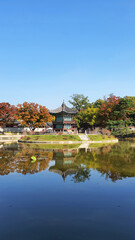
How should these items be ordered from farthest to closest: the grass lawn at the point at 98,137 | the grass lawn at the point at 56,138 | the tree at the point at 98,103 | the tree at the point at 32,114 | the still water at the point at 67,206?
the tree at the point at 98,103 → the tree at the point at 32,114 → the grass lawn at the point at 98,137 → the grass lawn at the point at 56,138 → the still water at the point at 67,206

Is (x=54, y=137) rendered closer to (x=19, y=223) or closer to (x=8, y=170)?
(x=8, y=170)

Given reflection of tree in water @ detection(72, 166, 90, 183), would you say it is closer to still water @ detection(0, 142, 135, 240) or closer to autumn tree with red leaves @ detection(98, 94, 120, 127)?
still water @ detection(0, 142, 135, 240)

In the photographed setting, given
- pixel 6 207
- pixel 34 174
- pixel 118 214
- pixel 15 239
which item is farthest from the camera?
pixel 34 174

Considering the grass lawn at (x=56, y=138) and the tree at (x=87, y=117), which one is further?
the tree at (x=87, y=117)

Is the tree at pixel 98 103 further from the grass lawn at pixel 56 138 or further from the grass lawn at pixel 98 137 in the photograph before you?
the grass lawn at pixel 56 138

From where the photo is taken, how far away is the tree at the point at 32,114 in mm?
53438

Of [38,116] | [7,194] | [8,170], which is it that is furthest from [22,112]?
[7,194]

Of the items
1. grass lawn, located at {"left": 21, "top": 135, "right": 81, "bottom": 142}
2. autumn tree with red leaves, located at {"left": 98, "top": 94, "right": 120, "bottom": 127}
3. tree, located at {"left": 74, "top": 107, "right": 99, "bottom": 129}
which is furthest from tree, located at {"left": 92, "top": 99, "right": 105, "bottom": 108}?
grass lawn, located at {"left": 21, "top": 135, "right": 81, "bottom": 142}

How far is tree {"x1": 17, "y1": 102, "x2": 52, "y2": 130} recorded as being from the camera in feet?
175

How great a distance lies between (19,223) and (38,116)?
48134 mm

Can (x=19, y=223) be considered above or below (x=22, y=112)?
below

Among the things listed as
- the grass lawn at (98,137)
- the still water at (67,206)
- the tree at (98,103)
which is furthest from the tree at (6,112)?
the still water at (67,206)

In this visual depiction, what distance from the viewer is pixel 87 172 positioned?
50.3ft

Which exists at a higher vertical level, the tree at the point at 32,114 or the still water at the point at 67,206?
the tree at the point at 32,114
